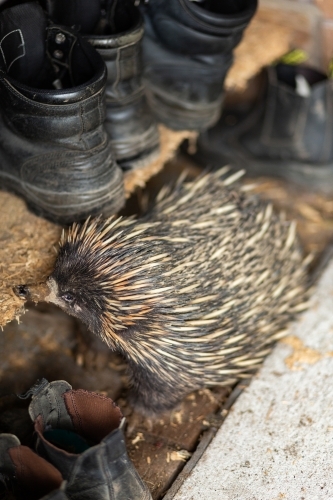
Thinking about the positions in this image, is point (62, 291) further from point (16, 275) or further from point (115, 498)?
point (115, 498)

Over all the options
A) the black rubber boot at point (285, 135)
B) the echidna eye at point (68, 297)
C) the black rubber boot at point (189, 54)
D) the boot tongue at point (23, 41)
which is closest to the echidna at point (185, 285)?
the echidna eye at point (68, 297)

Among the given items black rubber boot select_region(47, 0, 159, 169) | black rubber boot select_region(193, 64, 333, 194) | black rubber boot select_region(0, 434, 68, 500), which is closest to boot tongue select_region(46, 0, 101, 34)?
black rubber boot select_region(47, 0, 159, 169)

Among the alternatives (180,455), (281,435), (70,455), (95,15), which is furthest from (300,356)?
(95,15)

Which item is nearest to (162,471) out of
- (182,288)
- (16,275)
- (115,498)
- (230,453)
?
(230,453)

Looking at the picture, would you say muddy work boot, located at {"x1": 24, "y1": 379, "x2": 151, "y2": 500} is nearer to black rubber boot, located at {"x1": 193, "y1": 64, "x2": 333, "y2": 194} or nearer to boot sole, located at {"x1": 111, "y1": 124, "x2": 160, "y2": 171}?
boot sole, located at {"x1": 111, "y1": 124, "x2": 160, "y2": 171}

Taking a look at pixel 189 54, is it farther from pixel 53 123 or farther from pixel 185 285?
pixel 185 285

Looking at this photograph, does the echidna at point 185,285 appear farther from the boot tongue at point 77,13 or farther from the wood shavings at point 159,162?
the boot tongue at point 77,13
